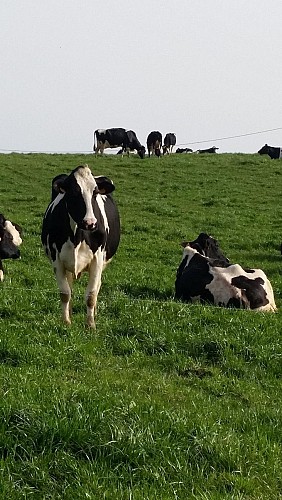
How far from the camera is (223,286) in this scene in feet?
37.9

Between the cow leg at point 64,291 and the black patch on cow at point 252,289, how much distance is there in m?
3.12

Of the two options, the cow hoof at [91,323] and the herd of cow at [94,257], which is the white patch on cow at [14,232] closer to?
the herd of cow at [94,257]

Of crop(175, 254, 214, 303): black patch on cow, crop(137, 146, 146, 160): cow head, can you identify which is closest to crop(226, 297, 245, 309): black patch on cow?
crop(175, 254, 214, 303): black patch on cow

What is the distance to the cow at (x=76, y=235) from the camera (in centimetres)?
927

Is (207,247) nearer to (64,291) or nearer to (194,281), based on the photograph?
(194,281)

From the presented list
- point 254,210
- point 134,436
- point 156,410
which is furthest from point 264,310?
point 254,210

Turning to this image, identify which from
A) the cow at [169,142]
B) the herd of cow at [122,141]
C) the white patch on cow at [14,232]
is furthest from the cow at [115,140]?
the white patch on cow at [14,232]

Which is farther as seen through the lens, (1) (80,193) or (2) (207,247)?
(2) (207,247)

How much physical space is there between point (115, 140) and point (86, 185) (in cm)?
3763

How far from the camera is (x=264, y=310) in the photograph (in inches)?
446

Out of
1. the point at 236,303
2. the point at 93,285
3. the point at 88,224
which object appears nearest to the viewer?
the point at 88,224

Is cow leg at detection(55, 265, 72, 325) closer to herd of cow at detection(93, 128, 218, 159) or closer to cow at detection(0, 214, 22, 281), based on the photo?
cow at detection(0, 214, 22, 281)

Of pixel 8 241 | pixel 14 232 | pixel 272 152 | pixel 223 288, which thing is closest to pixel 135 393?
pixel 223 288

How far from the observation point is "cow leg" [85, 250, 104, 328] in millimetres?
9406
